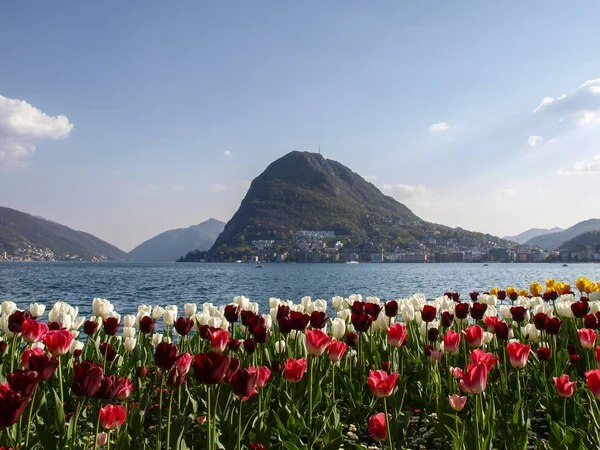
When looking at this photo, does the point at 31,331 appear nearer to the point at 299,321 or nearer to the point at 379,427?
the point at 299,321

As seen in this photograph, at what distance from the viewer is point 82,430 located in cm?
421

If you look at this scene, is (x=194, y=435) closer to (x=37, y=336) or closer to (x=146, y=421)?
(x=146, y=421)

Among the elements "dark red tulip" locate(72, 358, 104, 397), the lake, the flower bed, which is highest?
"dark red tulip" locate(72, 358, 104, 397)

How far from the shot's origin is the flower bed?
2.74 meters

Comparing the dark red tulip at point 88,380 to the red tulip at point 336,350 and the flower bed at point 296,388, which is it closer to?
the flower bed at point 296,388

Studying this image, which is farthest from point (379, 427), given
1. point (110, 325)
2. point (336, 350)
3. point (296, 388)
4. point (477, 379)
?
point (110, 325)

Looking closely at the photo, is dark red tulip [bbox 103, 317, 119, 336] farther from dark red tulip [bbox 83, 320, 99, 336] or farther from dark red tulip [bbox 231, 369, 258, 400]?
dark red tulip [bbox 231, 369, 258, 400]

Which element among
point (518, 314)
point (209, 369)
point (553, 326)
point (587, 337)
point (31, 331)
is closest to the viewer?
point (209, 369)

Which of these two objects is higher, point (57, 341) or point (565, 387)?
point (57, 341)

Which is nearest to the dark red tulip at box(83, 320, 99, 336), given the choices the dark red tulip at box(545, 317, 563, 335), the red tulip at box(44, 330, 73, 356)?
the red tulip at box(44, 330, 73, 356)

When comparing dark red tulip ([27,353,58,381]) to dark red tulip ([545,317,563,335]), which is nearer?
dark red tulip ([27,353,58,381])

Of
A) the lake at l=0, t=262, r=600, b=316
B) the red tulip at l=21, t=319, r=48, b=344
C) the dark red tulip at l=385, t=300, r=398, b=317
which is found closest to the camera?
the red tulip at l=21, t=319, r=48, b=344

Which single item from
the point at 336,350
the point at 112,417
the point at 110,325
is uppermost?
the point at 110,325

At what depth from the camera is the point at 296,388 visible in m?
4.58
